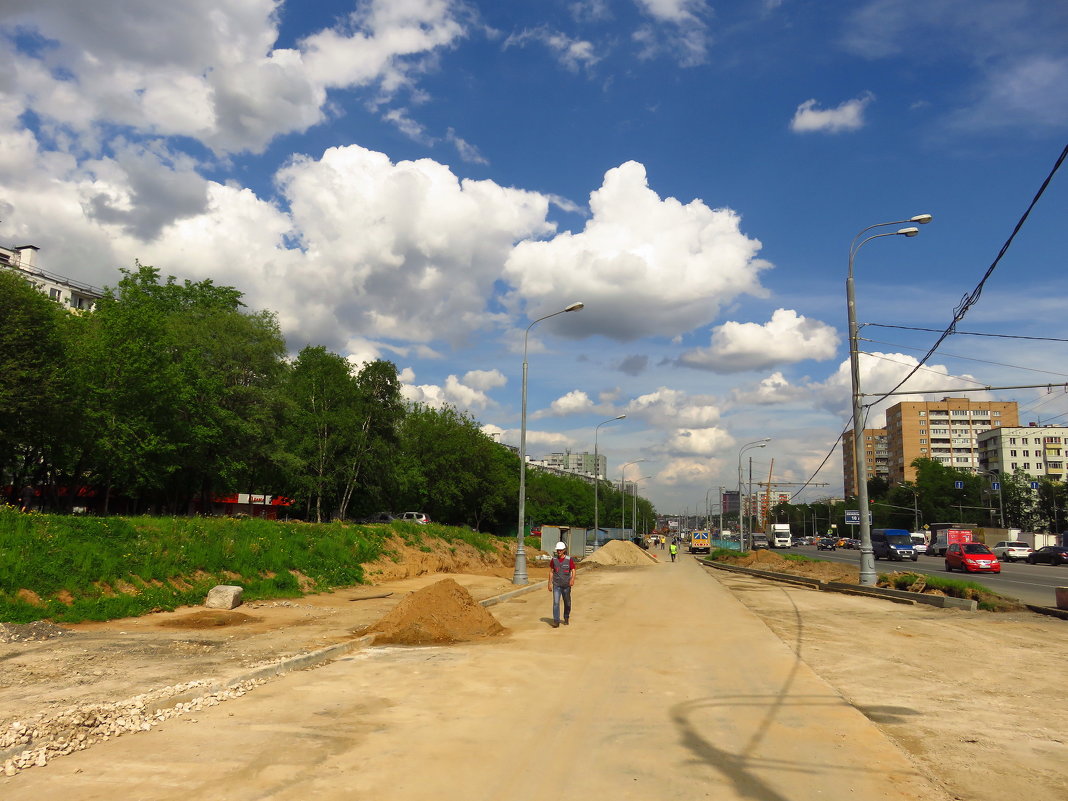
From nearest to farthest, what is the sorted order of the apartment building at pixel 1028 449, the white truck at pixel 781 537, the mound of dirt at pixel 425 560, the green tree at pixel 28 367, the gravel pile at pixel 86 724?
1. the gravel pile at pixel 86 724
2. the mound of dirt at pixel 425 560
3. the green tree at pixel 28 367
4. the white truck at pixel 781 537
5. the apartment building at pixel 1028 449

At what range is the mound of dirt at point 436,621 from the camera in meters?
11.8

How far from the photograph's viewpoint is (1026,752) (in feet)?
21.0

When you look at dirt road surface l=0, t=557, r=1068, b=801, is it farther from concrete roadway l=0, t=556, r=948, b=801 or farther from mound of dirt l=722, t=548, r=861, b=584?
mound of dirt l=722, t=548, r=861, b=584

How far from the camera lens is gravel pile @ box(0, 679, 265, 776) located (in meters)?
5.47

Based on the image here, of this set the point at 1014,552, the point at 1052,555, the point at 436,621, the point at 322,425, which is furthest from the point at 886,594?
the point at 1014,552

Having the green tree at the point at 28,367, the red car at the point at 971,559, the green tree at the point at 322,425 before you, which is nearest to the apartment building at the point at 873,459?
the red car at the point at 971,559

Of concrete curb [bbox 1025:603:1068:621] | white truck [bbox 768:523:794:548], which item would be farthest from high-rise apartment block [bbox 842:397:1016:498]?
concrete curb [bbox 1025:603:1068:621]

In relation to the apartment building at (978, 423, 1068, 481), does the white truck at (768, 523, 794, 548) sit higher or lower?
lower

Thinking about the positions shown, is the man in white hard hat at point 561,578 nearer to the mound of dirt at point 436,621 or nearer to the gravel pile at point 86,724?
the mound of dirt at point 436,621

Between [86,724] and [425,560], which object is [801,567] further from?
[86,724]

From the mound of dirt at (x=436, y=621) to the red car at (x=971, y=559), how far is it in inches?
1287

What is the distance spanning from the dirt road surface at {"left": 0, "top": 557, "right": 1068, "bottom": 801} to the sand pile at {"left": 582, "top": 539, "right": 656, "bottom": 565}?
34.9 meters

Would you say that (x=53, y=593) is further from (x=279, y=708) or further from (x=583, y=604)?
(x=583, y=604)

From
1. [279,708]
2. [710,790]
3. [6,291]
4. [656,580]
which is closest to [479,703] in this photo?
[279,708]
